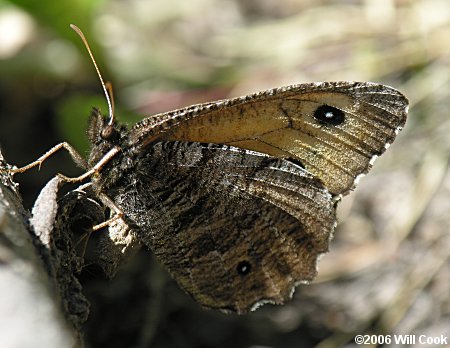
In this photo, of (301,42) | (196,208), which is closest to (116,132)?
(196,208)

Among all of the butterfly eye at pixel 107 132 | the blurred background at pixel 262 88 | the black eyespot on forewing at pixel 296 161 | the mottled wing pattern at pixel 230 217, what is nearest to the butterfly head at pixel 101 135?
the butterfly eye at pixel 107 132

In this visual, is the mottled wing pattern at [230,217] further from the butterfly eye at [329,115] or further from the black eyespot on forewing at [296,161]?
the butterfly eye at [329,115]

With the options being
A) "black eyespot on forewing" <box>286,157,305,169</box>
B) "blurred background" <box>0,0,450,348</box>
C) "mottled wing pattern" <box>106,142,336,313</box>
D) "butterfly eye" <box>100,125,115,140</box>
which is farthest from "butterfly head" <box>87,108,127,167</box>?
"black eyespot on forewing" <box>286,157,305,169</box>

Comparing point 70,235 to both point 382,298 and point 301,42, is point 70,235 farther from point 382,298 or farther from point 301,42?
point 301,42

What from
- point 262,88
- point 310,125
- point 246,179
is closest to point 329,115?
point 310,125

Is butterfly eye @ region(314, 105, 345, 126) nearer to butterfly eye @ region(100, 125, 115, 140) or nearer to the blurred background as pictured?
butterfly eye @ region(100, 125, 115, 140)
